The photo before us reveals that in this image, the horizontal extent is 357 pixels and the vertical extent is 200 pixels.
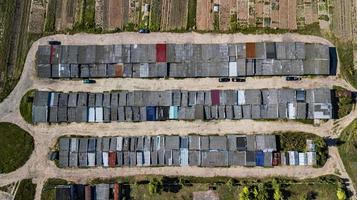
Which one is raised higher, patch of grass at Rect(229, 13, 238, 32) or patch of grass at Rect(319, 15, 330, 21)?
patch of grass at Rect(319, 15, 330, 21)

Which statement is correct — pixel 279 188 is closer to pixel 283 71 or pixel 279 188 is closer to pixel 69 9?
pixel 283 71

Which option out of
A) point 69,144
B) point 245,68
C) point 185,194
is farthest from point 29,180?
point 245,68

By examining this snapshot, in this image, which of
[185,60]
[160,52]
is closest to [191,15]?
[185,60]

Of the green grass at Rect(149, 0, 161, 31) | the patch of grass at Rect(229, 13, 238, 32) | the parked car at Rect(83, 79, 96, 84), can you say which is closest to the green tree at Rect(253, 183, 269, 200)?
the patch of grass at Rect(229, 13, 238, 32)

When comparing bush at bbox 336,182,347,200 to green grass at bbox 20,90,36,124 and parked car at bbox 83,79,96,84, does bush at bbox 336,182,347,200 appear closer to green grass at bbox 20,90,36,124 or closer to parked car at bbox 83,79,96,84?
parked car at bbox 83,79,96,84

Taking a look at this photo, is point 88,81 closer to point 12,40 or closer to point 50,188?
point 12,40

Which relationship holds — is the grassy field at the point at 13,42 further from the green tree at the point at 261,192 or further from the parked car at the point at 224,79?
→ the green tree at the point at 261,192
